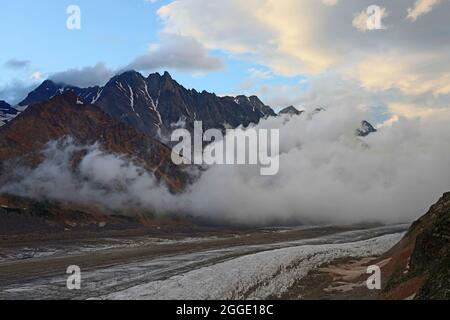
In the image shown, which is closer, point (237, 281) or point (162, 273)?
point (237, 281)

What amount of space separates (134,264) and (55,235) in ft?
232

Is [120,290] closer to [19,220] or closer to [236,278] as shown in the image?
[236,278]

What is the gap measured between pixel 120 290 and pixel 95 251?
5868 cm

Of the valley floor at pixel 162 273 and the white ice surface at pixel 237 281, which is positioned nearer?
the white ice surface at pixel 237 281

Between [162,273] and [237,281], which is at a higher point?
[237,281]

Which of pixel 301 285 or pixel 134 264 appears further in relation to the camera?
pixel 134 264

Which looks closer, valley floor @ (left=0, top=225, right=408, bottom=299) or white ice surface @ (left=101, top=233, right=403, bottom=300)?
white ice surface @ (left=101, top=233, right=403, bottom=300)
